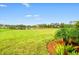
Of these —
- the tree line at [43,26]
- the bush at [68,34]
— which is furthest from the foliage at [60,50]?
the tree line at [43,26]

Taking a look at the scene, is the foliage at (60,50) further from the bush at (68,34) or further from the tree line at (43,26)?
the tree line at (43,26)

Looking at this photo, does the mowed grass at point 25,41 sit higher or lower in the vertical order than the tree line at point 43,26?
lower

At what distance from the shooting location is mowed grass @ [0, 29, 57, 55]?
1893 mm

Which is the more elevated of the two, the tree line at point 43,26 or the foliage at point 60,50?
the tree line at point 43,26

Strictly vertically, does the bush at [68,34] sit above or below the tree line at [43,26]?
below

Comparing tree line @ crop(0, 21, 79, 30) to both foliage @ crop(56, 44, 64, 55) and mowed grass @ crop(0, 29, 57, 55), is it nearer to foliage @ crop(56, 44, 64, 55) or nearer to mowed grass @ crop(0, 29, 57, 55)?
mowed grass @ crop(0, 29, 57, 55)

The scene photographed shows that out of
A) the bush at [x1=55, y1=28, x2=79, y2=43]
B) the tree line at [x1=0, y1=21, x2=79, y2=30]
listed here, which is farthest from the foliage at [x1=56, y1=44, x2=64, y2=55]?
the tree line at [x1=0, y1=21, x2=79, y2=30]

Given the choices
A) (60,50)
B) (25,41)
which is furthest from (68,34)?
(25,41)

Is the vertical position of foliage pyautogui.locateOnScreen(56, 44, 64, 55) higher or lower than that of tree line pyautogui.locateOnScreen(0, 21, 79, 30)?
lower

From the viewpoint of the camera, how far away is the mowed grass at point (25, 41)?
1.89 metres

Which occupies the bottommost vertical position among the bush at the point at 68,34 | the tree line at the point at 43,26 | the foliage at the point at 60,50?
the foliage at the point at 60,50

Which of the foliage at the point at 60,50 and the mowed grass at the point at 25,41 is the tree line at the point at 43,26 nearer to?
the mowed grass at the point at 25,41

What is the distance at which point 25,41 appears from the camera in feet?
6.27
